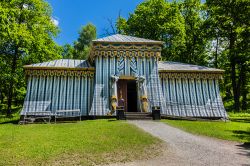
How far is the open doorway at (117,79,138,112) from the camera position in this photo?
69.1 feet

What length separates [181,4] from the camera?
1598 inches

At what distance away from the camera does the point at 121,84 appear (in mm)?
21109

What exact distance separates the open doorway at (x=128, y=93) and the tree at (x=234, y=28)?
42.2 feet

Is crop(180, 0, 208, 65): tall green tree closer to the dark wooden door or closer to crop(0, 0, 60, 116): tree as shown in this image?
crop(0, 0, 60, 116): tree

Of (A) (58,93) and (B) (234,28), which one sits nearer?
(A) (58,93)

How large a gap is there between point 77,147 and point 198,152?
404 cm

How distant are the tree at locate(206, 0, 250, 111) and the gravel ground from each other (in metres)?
19.5

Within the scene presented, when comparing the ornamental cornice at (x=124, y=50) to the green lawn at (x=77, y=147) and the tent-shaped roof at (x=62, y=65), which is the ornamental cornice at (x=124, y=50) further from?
the green lawn at (x=77, y=147)

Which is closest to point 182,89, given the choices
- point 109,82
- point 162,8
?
point 109,82

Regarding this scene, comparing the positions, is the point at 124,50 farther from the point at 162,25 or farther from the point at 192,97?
the point at 162,25

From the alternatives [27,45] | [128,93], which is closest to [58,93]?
[128,93]

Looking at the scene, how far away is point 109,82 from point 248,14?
736 inches

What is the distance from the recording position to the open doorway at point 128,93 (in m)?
21.1

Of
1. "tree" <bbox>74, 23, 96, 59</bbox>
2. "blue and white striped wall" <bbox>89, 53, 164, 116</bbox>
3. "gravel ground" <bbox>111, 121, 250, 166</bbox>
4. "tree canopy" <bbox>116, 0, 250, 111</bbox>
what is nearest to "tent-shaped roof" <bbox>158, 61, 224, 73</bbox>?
"blue and white striped wall" <bbox>89, 53, 164, 116</bbox>
